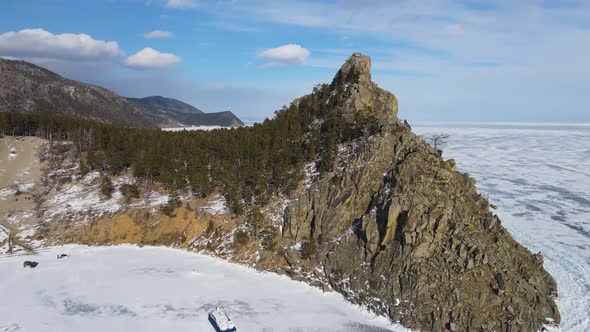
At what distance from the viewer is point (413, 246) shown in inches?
1303

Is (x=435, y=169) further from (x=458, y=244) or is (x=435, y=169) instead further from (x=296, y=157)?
(x=296, y=157)

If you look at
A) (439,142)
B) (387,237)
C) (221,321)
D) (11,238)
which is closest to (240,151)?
(387,237)

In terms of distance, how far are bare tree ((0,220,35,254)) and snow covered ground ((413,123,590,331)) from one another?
211ft

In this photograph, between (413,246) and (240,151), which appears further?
(240,151)

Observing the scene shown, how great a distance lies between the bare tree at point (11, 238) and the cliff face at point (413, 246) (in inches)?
1465

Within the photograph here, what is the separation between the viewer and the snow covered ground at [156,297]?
30.8 metres

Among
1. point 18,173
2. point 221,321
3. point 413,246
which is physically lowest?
point 221,321

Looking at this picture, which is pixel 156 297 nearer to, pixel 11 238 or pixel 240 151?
pixel 240 151

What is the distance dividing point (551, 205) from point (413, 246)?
47.4 m

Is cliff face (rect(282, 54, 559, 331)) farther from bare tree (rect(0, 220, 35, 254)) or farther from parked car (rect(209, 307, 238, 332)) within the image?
bare tree (rect(0, 220, 35, 254))

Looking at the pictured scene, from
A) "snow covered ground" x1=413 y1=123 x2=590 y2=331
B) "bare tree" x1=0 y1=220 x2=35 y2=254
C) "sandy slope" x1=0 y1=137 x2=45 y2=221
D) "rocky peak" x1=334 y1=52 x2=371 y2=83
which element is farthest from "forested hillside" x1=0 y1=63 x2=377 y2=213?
"snow covered ground" x1=413 y1=123 x2=590 y2=331

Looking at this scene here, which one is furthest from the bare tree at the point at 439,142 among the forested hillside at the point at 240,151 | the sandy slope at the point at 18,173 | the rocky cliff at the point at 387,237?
the sandy slope at the point at 18,173

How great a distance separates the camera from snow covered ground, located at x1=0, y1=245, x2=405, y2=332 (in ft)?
101

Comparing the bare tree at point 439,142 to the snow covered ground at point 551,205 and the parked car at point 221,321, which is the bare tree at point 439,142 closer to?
the snow covered ground at point 551,205
